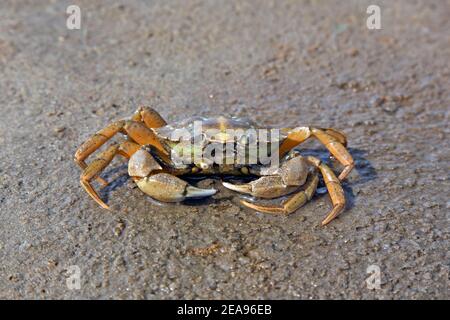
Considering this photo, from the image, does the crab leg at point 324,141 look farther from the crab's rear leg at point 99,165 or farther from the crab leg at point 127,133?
the crab's rear leg at point 99,165

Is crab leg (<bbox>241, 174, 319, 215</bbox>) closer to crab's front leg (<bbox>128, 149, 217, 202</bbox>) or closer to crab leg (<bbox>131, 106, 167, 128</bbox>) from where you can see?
crab's front leg (<bbox>128, 149, 217, 202</bbox>)

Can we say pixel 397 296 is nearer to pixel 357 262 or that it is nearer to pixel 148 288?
pixel 357 262

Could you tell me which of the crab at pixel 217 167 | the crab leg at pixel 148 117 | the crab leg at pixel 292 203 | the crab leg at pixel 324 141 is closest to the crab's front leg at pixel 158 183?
the crab at pixel 217 167

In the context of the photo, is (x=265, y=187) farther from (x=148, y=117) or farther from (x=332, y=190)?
(x=148, y=117)

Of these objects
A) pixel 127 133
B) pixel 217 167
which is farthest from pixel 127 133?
pixel 217 167

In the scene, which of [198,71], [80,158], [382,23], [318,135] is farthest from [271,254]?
[382,23]

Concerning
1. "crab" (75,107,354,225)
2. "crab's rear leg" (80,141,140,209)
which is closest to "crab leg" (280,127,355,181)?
"crab" (75,107,354,225)
